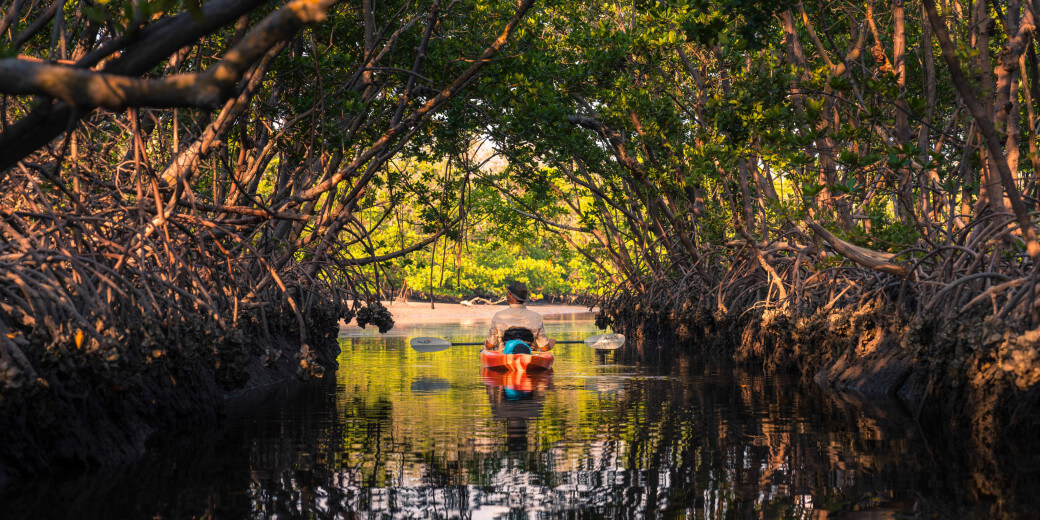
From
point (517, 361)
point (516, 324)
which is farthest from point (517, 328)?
point (517, 361)

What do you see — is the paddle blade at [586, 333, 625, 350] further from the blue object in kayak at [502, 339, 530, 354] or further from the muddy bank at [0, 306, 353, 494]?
the muddy bank at [0, 306, 353, 494]

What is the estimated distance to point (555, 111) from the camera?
38.9 ft

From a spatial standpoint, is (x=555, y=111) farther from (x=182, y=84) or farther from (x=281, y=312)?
(x=182, y=84)

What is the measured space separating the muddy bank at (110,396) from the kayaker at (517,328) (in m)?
5.32

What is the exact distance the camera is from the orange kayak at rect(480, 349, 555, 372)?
12812 millimetres

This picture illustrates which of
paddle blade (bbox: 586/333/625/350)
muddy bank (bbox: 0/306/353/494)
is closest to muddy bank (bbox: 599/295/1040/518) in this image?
paddle blade (bbox: 586/333/625/350)

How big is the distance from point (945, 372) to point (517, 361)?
5.90m

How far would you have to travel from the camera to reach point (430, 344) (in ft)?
54.3

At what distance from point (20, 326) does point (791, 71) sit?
7.97 meters

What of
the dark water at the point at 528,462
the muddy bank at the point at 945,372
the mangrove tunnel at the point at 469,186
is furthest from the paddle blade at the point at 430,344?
the dark water at the point at 528,462

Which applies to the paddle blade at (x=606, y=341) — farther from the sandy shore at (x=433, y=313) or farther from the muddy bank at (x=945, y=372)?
the sandy shore at (x=433, y=313)

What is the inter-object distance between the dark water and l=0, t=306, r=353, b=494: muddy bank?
0.71 feet

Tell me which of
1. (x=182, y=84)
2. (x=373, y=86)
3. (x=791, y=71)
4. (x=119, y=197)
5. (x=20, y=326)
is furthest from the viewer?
(x=373, y=86)

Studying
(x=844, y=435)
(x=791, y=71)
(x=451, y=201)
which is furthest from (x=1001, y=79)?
(x=451, y=201)
